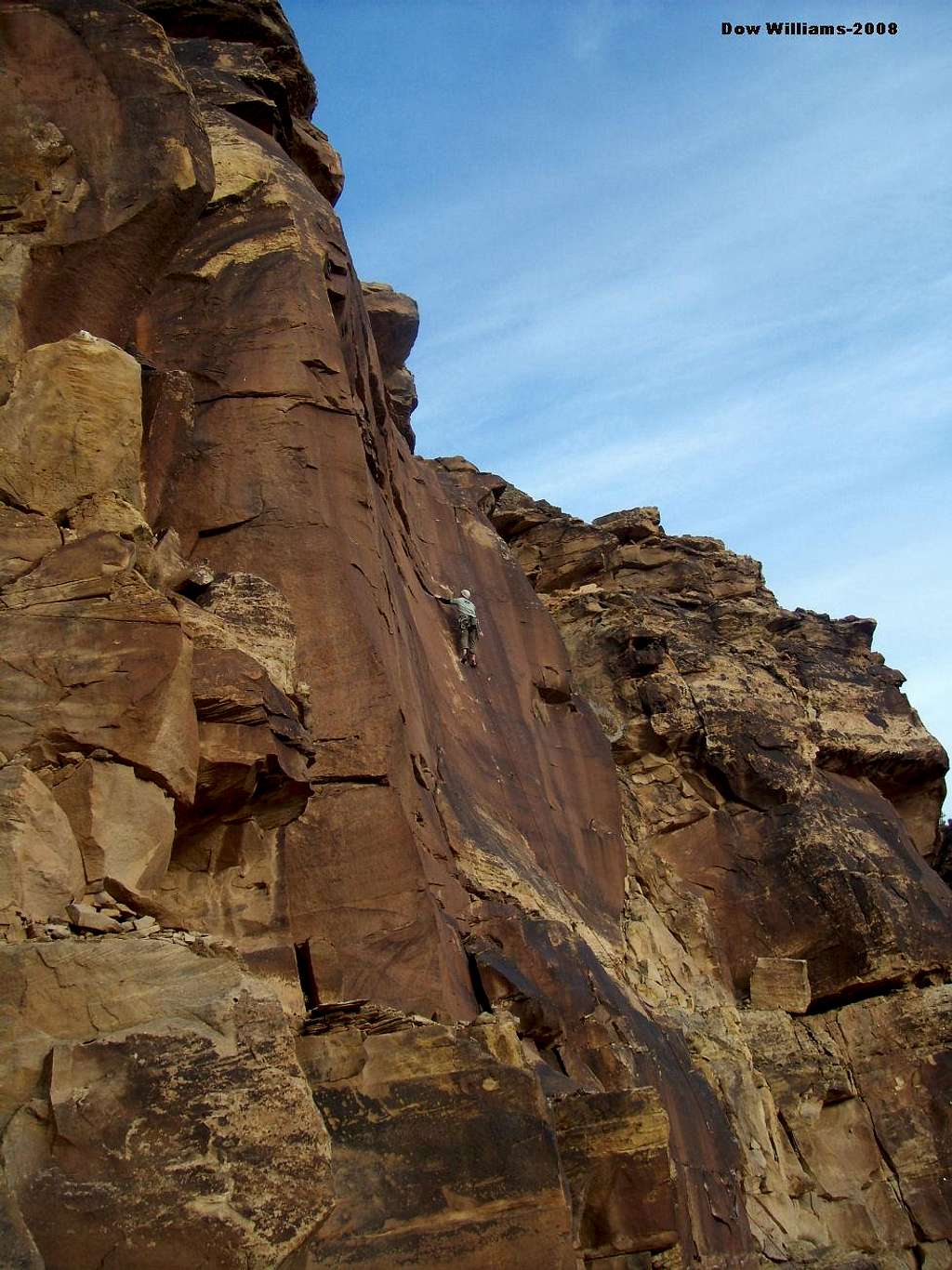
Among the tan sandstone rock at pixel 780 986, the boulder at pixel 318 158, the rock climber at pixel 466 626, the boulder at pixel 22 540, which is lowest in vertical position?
the tan sandstone rock at pixel 780 986

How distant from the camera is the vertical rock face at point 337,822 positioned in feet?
32.9

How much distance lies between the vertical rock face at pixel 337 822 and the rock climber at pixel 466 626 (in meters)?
0.23

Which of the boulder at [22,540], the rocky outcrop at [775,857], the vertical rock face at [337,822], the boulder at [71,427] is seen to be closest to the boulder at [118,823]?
the vertical rock face at [337,822]

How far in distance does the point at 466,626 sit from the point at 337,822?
978cm

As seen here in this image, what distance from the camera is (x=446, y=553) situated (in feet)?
91.2

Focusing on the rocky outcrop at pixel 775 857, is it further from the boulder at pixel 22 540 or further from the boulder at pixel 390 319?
the boulder at pixel 22 540

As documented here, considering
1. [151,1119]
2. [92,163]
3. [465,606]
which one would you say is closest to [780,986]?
[465,606]

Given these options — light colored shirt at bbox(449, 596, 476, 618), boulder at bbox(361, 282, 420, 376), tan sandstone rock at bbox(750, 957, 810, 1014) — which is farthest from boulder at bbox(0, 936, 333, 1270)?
boulder at bbox(361, 282, 420, 376)

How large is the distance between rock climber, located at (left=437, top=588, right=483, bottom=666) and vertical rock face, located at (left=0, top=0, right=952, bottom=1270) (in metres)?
0.23

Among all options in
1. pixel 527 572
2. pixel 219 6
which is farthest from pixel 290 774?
pixel 527 572

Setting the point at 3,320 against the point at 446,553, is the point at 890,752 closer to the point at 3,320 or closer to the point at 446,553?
the point at 446,553

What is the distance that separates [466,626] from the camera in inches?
990

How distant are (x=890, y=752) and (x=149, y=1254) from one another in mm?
27860

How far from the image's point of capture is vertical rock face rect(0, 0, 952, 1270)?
10.0 m
